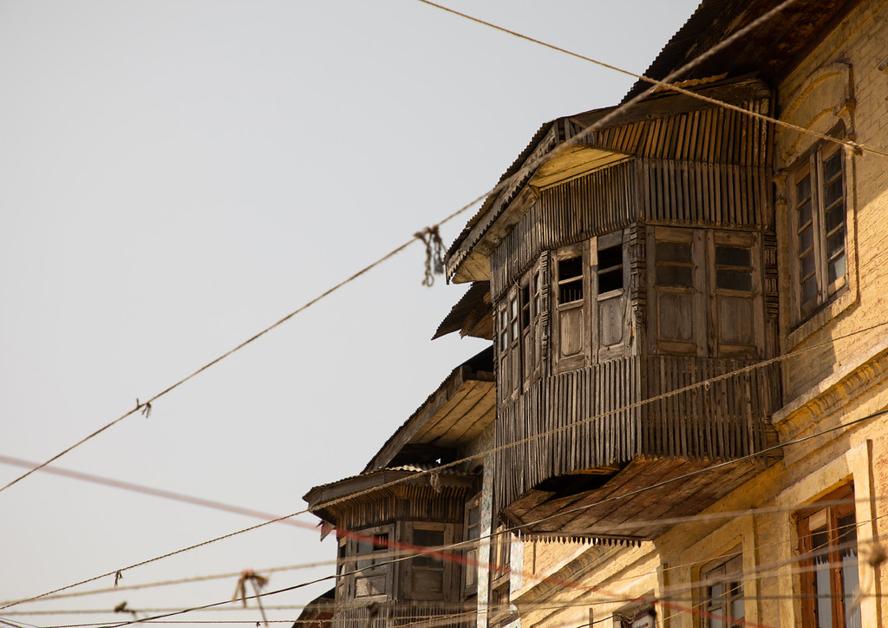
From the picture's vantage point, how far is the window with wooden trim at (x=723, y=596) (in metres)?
15.6

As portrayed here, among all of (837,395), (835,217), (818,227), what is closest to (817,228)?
(818,227)

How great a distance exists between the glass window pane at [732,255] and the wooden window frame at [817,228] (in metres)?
0.51

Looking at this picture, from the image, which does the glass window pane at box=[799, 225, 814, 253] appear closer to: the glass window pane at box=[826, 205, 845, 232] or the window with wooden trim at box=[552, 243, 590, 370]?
the glass window pane at box=[826, 205, 845, 232]

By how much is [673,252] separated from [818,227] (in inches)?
60.7

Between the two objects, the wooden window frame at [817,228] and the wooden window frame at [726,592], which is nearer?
the wooden window frame at [817,228]

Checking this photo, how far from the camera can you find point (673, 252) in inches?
620

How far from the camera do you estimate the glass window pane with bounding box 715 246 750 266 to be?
15.7 m

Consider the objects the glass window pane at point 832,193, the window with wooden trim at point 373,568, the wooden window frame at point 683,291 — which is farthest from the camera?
the window with wooden trim at point 373,568

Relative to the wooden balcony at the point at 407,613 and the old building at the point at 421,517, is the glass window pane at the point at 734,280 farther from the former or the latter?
the wooden balcony at the point at 407,613

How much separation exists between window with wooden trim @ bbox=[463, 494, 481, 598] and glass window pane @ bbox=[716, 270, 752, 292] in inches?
379

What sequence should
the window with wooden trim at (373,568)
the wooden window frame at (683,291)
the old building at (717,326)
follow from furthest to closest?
the window with wooden trim at (373,568)
the wooden window frame at (683,291)
the old building at (717,326)

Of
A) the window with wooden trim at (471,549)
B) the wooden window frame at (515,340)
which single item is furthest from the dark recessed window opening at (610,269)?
the window with wooden trim at (471,549)

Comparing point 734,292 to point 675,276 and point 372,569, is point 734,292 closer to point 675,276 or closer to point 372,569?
point 675,276

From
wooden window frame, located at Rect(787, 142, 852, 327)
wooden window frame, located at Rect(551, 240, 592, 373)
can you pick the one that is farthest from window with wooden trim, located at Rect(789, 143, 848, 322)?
wooden window frame, located at Rect(551, 240, 592, 373)
